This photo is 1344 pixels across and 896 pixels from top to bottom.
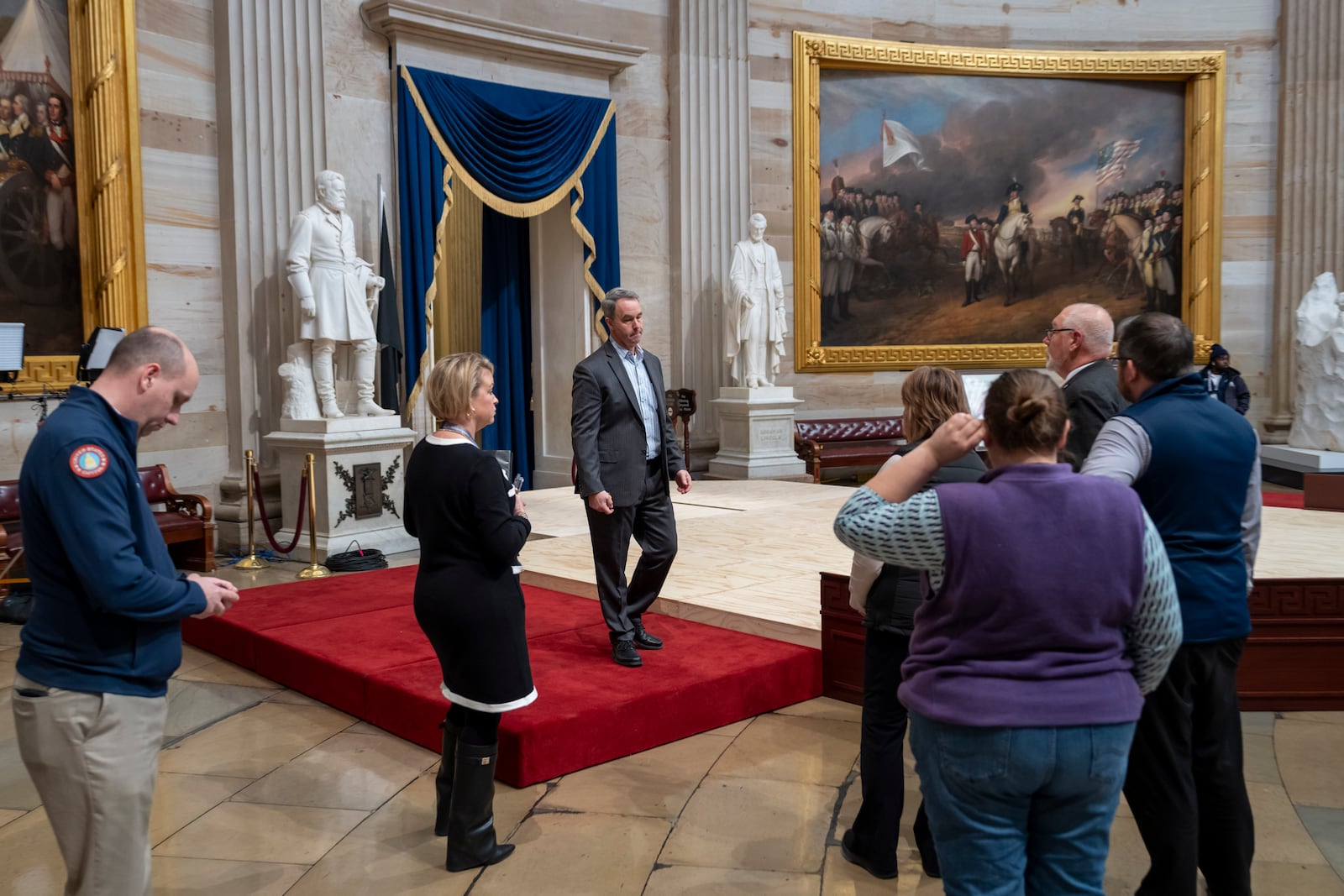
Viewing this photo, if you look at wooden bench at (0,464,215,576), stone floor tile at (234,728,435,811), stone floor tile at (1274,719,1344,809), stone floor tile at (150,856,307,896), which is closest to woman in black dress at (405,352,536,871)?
stone floor tile at (150,856,307,896)

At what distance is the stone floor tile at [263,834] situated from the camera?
11.9 ft

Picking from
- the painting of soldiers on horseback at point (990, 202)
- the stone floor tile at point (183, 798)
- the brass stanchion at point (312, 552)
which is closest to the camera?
the stone floor tile at point (183, 798)

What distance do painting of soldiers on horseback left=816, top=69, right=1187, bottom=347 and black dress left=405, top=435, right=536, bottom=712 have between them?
35.1 ft

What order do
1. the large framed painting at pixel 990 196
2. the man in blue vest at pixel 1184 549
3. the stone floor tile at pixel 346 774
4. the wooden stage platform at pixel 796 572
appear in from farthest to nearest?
1. the large framed painting at pixel 990 196
2. the wooden stage platform at pixel 796 572
3. the stone floor tile at pixel 346 774
4. the man in blue vest at pixel 1184 549

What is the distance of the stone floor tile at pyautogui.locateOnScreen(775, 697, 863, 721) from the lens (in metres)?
4.95

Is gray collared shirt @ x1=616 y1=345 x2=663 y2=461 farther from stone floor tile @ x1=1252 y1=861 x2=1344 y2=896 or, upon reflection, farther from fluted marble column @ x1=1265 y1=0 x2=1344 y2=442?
fluted marble column @ x1=1265 y1=0 x2=1344 y2=442

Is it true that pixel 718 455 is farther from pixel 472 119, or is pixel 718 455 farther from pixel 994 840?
pixel 994 840

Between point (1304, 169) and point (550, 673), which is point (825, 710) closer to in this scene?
point (550, 673)

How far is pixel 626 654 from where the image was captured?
200 inches

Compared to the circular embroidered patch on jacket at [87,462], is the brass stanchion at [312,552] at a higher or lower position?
lower

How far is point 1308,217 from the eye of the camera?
14.3 meters

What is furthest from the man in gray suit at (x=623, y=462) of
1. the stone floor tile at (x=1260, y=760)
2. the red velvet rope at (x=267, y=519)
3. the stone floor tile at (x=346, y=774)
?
the red velvet rope at (x=267, y=519)

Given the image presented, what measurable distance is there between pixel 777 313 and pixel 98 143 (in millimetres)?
6616

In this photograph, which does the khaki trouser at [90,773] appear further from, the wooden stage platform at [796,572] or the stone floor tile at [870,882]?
the wooden stage platform at [796,572]
